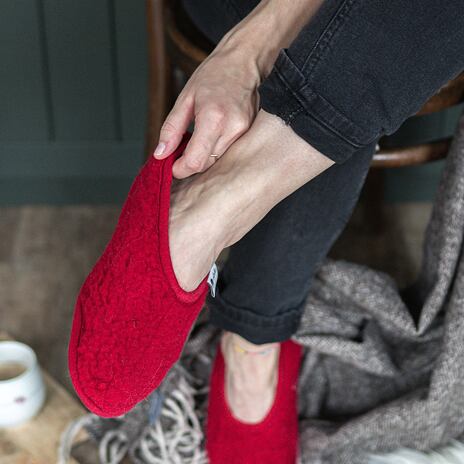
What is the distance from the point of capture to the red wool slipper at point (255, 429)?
1.01m

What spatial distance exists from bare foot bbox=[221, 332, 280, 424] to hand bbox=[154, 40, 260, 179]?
312 millimetres

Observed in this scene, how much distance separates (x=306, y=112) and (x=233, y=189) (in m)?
0.10

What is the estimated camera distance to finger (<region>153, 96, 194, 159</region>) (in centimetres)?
76

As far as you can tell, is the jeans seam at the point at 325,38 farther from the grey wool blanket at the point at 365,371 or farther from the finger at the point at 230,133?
the grey wool blanket at the point at 365,371

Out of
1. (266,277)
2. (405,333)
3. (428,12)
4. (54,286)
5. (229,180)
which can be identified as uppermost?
(428,12)

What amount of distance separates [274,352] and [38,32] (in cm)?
76

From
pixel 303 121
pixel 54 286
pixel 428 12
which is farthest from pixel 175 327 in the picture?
pixel 54 286

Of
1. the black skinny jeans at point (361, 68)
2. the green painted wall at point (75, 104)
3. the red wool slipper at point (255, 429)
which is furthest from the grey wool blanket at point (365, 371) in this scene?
the green painted wall at point (75, 104)

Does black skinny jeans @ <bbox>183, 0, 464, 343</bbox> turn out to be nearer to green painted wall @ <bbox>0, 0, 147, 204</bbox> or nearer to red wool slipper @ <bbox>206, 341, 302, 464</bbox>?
red wool slipper @ <bbox>206, 341, 302, 464</bbox>

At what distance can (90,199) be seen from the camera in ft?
5.23

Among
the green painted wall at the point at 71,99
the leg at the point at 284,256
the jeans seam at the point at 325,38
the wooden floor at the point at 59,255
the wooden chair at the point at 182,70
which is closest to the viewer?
the jeans seam at the point at 325,38

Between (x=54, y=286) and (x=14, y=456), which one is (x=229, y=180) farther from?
(x=54, y=286)

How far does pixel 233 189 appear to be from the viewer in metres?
0.72

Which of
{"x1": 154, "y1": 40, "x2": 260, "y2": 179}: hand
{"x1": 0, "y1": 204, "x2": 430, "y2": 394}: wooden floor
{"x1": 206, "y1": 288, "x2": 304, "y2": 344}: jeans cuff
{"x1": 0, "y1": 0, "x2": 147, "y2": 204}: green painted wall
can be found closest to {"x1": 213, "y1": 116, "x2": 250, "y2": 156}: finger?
{"x1": 154, "y1": 40, "x2": 260, "y2": 179}: hand
